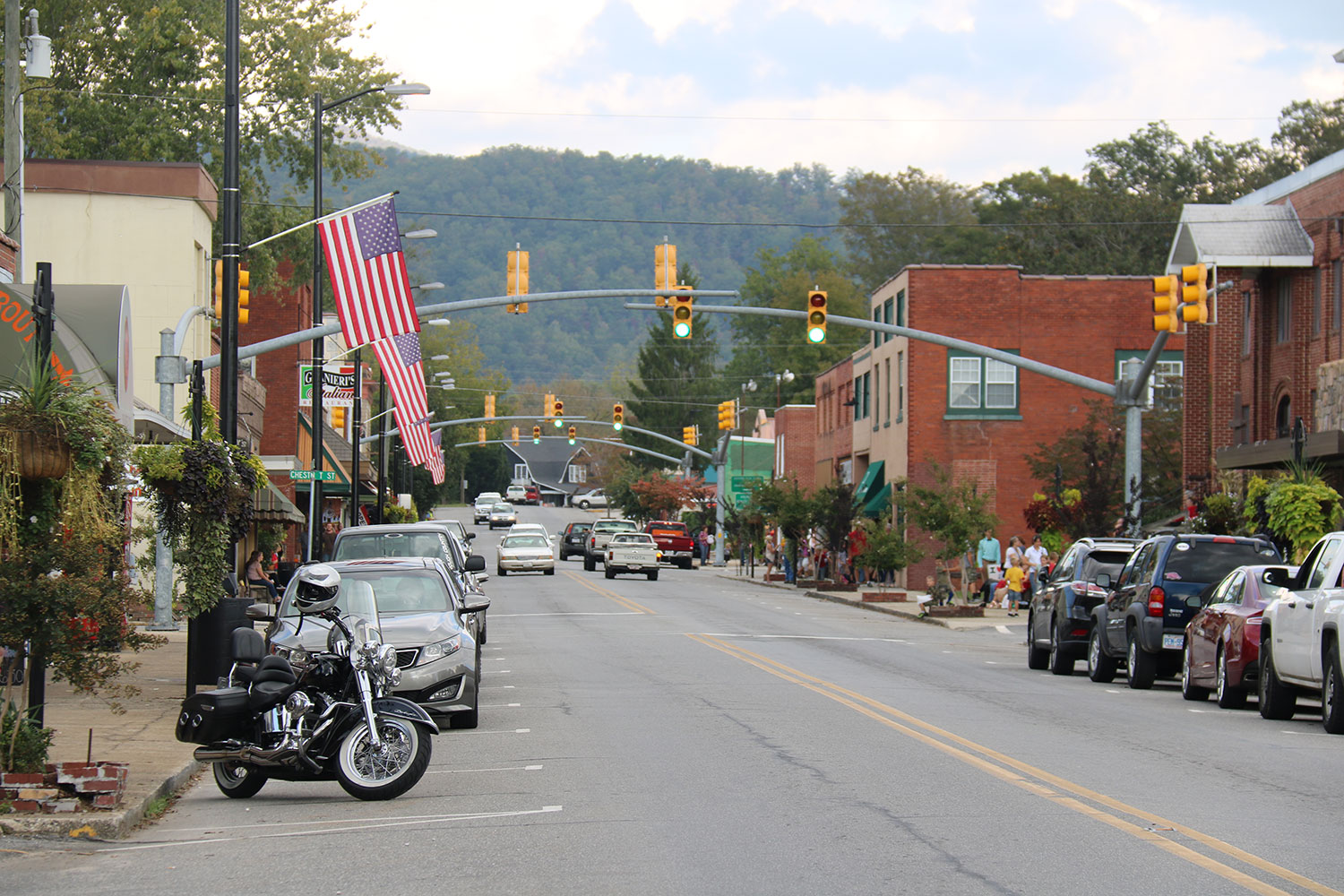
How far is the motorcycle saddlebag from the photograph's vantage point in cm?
1130

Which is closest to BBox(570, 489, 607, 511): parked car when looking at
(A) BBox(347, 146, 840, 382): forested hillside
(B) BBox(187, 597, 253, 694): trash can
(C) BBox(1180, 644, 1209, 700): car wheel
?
(A) BBox(347, 146, 840, 382): forested hillside

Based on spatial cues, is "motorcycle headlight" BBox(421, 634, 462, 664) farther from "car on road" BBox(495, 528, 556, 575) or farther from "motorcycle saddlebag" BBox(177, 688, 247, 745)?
"car on road" BBox(495, 528, 556, 575)

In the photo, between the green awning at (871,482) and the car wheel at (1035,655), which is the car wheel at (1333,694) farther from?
the green awning at (871,482)

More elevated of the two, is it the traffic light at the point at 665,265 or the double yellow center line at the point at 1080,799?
the traffic light at the point at 665,265

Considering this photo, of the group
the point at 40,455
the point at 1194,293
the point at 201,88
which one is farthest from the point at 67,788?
the point at 201,88

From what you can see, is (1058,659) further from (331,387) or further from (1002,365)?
(1002,365)

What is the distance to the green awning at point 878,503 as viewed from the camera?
5759 centimetres

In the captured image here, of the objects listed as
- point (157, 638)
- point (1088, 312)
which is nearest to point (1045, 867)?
point (157, 638)

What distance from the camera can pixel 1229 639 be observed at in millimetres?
18547

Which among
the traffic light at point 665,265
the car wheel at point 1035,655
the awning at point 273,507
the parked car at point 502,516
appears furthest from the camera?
the parked car at point 502,516

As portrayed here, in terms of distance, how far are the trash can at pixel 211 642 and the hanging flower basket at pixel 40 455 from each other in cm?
613

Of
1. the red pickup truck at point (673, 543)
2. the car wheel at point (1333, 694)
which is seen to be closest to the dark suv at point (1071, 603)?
the car wheel at point (1333, 694)

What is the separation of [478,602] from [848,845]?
8712 millimetres

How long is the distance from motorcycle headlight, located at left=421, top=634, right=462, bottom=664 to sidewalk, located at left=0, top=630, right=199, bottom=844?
2.24m
